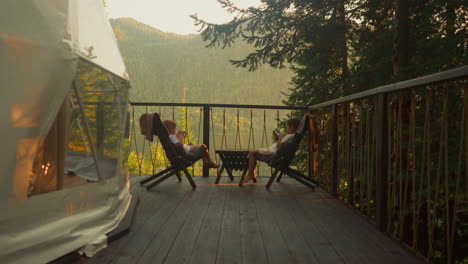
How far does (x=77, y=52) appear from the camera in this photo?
208 cm

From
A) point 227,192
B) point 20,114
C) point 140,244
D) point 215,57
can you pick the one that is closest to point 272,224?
point 140,244

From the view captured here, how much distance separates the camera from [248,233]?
8.40 feet

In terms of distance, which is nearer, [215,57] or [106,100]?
[106,100]

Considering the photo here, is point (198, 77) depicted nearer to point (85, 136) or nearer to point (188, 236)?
point (85, 136)

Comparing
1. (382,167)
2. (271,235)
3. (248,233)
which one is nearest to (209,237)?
(248,233)

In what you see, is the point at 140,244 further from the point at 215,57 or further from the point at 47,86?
the point at 215,57

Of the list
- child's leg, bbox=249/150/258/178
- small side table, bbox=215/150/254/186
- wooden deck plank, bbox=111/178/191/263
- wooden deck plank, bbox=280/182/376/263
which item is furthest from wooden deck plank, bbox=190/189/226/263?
small side table, bbox=215/150/254/186

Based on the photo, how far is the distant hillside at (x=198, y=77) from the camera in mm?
52406

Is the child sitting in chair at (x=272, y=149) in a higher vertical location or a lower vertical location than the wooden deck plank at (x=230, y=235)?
higher

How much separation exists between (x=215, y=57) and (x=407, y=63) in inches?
2155

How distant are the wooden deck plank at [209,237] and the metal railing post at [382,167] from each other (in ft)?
3.83

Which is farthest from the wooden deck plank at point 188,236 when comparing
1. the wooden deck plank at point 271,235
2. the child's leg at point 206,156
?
the child's leg at point 206,156

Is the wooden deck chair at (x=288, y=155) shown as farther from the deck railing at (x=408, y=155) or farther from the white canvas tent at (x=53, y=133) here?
the white canvas tent at (x=53, y=133)

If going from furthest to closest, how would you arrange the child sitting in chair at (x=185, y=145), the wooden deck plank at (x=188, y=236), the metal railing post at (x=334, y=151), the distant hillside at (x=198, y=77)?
the distant hillside at (x=198, y=77), the child sitting in chair at (x=185, y=145), the metal railing post at (x=334, y=151), the wooden deck plank at (x=188, y=236)
